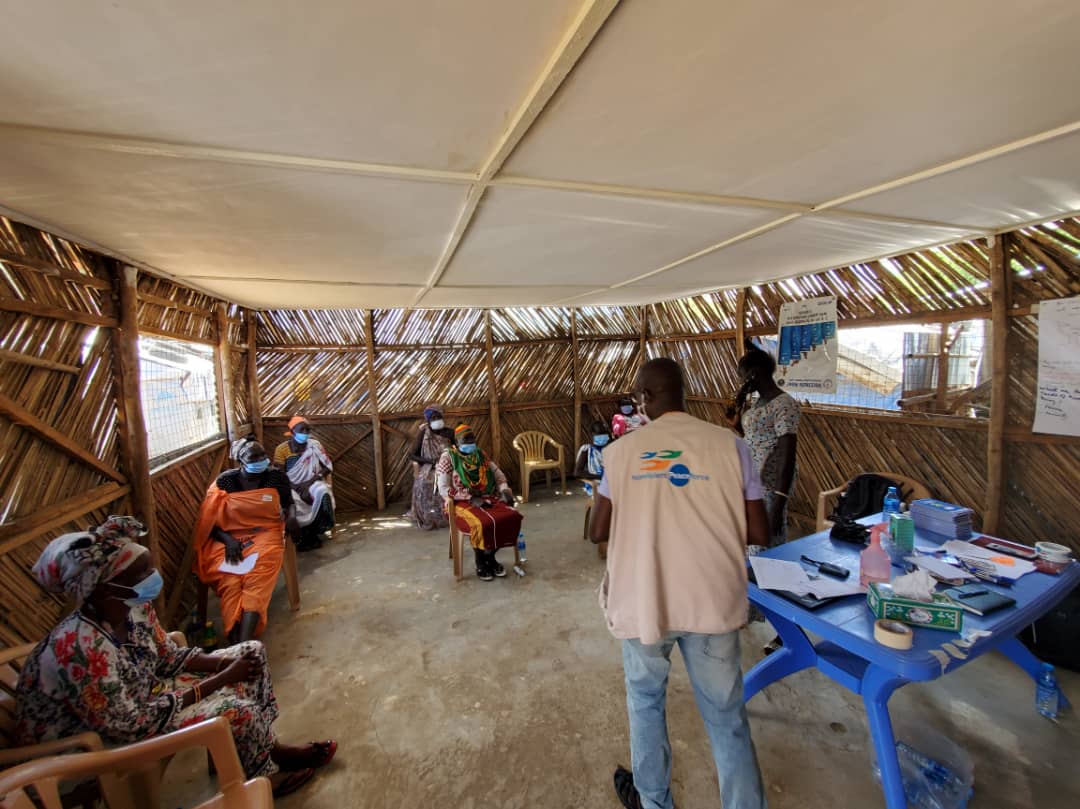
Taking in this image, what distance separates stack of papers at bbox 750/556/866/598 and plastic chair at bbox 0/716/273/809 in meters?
1.93

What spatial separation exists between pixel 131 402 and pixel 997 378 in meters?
5.41

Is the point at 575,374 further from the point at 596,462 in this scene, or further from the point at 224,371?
the point at 224,371

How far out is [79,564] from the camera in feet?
4.98

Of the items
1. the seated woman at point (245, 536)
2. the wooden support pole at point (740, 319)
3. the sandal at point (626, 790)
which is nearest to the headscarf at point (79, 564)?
the seated woman at point (245, 536)

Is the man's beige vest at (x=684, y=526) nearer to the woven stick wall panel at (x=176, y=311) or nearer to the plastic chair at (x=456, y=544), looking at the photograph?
the plastic chair at (x=456, y=544)

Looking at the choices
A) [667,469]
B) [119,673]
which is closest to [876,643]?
[667,469]

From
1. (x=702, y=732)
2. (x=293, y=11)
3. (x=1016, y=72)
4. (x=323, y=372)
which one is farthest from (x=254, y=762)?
(x=323, y=372)

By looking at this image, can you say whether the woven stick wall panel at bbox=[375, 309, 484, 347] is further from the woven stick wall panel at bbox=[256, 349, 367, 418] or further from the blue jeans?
the blue jeans

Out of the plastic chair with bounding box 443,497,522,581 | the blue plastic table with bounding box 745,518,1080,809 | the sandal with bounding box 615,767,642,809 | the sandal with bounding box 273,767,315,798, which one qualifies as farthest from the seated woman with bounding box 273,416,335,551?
the blue plastic table with bounding box 745,518,1080,809

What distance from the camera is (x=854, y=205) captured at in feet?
6.70

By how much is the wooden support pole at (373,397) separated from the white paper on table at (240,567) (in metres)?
2.80

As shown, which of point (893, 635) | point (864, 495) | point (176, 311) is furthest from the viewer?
point (176, 311)

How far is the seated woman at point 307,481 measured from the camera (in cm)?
441

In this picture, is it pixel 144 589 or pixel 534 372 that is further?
pixel 534 372
